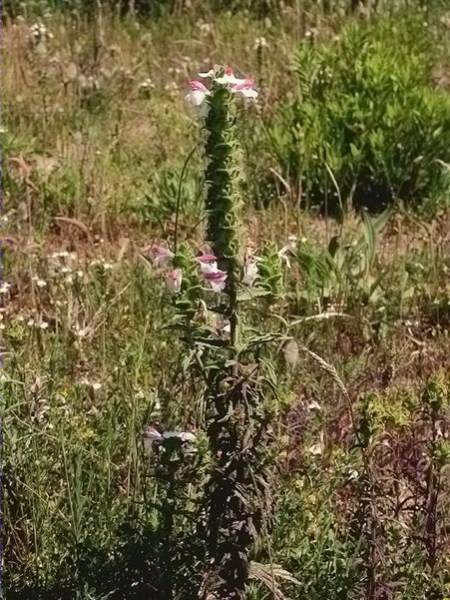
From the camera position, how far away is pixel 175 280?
2.32 m

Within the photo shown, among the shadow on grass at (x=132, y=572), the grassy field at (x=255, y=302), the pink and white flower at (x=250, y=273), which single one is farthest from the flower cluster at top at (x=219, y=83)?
the shadow on grass at (x=132, y=572)

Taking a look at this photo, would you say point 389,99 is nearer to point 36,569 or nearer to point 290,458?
point 290,458

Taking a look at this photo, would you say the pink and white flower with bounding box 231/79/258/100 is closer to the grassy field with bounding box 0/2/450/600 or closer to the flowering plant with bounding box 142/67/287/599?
the flowering plant with bounding box 142/67/287/599

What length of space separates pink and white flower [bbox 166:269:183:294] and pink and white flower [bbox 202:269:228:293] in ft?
0.19

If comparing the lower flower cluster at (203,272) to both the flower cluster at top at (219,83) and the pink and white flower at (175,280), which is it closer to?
the pink and white flower at (175,280)

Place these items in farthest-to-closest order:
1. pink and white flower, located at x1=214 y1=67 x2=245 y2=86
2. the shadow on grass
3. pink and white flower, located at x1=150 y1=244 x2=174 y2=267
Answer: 1. the shadow on grass
2. pink and white flower, located at x1=150 y1=244 x2=174 y2=267
3. pink and white flower, located at x1=214 y1=67 x2=245 y2=86

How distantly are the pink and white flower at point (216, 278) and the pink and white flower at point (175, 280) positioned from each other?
59 mm

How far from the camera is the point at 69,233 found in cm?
462

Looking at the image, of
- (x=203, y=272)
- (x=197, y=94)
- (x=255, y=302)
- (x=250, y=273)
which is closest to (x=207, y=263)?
(x=203, y=272)

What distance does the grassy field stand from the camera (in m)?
2.66

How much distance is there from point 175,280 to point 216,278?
93mm

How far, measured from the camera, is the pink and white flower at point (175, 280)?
7.61ft

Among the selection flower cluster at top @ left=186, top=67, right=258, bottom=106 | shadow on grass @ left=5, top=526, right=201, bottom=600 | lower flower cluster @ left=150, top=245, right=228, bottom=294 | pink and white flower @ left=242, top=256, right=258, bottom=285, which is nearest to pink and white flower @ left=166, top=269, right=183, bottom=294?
lower flower cluster @ left=150, top=245, right=228, bottom=294

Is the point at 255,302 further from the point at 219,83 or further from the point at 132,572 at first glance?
the point at 219,83
